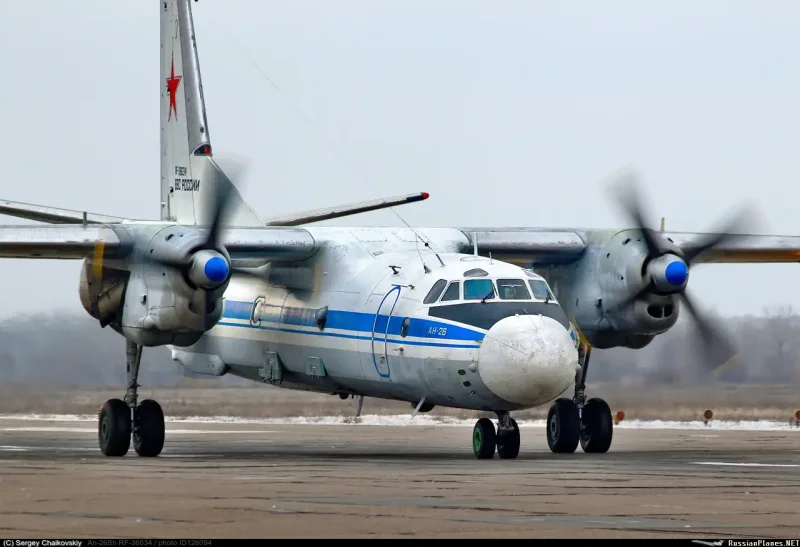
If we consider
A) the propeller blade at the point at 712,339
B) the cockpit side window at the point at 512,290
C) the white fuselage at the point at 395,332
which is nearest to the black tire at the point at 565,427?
the propeller blade at the point at 712,339

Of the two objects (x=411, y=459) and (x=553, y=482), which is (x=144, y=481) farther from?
(x=411, y=459)

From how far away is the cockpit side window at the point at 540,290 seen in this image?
18.9 meters

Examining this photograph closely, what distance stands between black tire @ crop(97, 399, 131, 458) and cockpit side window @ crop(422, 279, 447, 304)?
5.15 metres

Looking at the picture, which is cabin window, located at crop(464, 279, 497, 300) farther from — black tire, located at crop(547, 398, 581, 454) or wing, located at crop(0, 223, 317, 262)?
wing, located at crop(0, 223, 317, 262)

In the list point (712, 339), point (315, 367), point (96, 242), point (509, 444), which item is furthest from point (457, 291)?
point (96, 242)

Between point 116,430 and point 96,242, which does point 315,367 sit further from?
point 96,242

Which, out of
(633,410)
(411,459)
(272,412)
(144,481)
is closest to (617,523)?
(144,481)

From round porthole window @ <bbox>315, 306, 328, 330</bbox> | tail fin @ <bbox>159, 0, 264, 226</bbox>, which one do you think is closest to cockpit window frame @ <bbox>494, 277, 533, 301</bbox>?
round porthole window @ <bbox>315, 306, 328, 330</bbox>

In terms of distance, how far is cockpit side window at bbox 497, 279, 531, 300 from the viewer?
18641mm

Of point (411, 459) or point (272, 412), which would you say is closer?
point (411, 459)

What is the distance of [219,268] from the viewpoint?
63.2ft

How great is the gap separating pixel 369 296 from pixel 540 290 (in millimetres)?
2677

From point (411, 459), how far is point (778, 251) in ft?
26.2

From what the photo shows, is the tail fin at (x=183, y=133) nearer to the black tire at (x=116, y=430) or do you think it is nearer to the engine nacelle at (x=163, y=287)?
the engine nacelle at (x=163, y=287)
